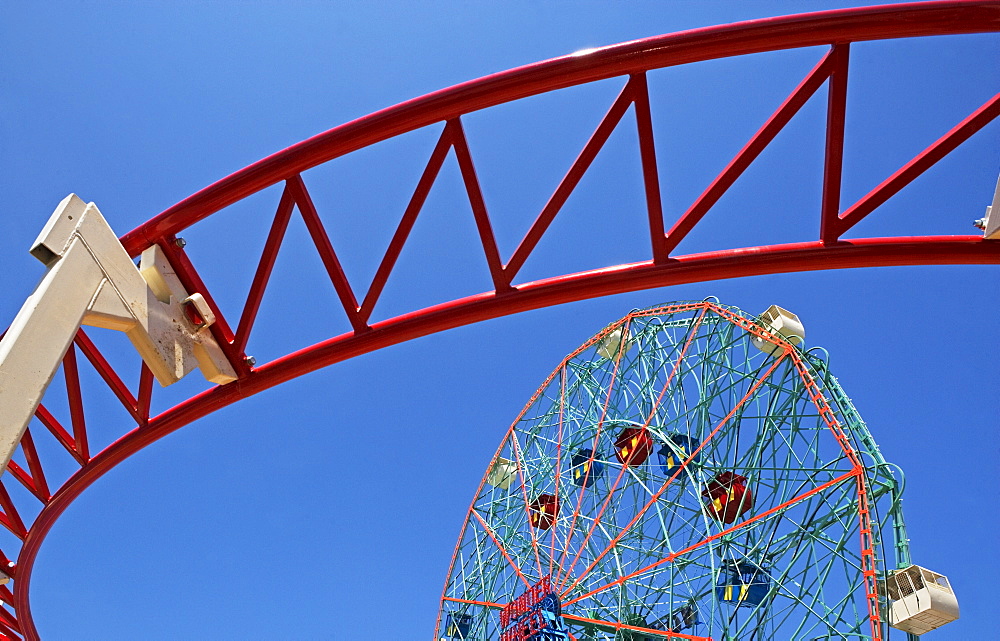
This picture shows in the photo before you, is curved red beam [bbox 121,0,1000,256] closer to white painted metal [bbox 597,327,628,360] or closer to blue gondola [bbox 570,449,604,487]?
blue gondola [bbox 570,449,604,487]

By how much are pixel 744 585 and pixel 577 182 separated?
12330mm

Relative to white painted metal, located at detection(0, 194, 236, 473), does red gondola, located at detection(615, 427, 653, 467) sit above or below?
above

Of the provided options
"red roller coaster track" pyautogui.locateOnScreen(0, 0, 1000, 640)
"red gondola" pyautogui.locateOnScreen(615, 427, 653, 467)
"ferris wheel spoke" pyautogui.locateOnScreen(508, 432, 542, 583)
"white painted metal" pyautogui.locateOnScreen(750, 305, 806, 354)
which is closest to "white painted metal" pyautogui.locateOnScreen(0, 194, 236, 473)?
"red roller coaster track" pyautogui.locateOnScreen(0, 0, 1000, 640)

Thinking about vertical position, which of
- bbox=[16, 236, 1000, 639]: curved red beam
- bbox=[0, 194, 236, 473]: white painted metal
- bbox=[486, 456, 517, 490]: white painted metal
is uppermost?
bbox=[486, 456, 517, 490]: white painted metal

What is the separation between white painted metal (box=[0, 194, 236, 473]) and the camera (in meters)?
3.58

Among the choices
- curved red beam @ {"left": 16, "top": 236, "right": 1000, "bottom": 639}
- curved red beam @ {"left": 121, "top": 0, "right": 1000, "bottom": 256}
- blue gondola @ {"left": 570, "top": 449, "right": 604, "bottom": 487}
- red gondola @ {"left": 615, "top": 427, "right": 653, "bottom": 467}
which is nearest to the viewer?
curved red beam @ {"left": 121, "top": 0, "right": 1000, "bottom": 256}

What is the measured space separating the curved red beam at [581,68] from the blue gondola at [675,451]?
47.2 feet

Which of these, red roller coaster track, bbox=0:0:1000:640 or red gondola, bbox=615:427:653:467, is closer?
red roller coaster track, bbox=0:0:1000:640

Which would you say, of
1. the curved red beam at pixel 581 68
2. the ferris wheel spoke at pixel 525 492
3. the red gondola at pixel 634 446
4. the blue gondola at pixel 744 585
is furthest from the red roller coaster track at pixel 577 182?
the ferris wheel spoke at pixel 525 492

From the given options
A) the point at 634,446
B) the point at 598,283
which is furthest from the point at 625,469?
the point at 598,283

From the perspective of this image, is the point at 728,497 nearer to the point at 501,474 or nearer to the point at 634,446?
the point at 634,446

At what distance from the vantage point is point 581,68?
171 inches

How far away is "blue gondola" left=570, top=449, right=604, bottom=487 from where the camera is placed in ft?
66.7

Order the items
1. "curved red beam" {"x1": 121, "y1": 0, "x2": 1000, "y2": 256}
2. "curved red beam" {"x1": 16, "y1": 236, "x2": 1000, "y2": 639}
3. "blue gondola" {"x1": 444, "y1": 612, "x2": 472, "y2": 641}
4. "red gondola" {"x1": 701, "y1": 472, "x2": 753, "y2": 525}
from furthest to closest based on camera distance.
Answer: "blue gondola" {"x1": 444, "y1": 612, "x2": 472, "y2": 641}
"red gondola" {"x1": 701, "y1": 472, "x2": 753, "y2": 525}
"curved red beam" {"x1": 16, "y1": 236, "x2": 1000, "y2": 639}
"curved red beam" {"x1": 121, "y1": 0, "x2": 1000, "y2": 256}
